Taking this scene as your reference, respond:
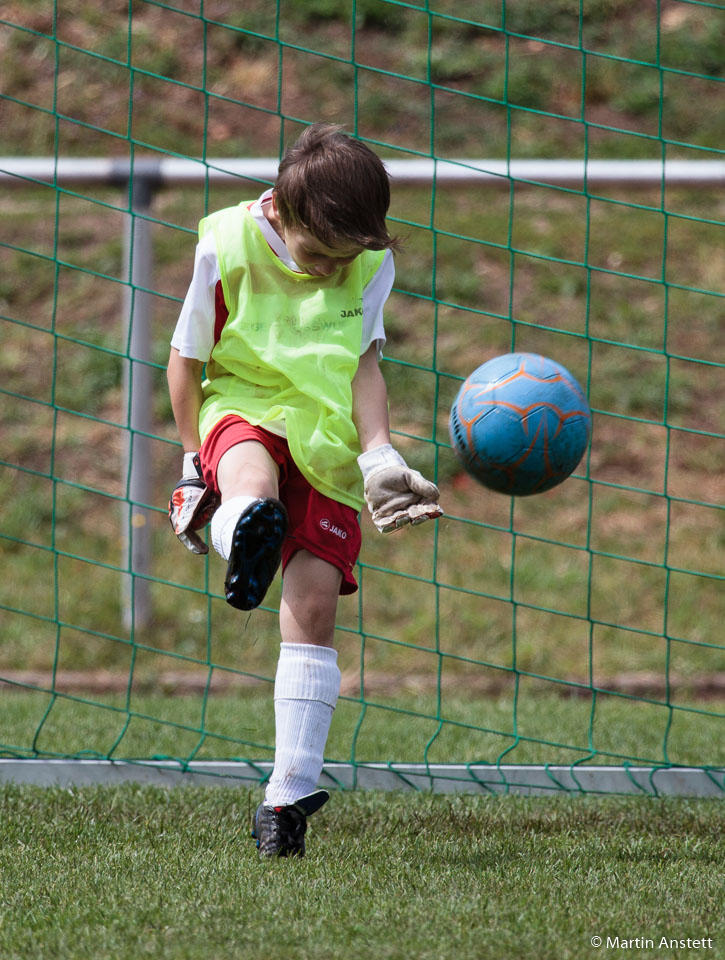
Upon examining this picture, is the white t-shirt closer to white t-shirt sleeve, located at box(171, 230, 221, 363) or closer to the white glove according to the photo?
white t-shirt sleeve, located at box(171, 230, 221, 363)

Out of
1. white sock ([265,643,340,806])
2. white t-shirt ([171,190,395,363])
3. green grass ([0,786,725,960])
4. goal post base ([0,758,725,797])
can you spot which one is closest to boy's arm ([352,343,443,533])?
white t-shirt ([171,190,395,363])

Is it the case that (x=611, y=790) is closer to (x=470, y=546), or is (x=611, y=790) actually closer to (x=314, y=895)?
(x=314, y=895)

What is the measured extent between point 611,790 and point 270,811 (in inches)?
49.7

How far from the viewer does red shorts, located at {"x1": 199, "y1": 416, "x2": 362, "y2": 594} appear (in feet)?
9.33

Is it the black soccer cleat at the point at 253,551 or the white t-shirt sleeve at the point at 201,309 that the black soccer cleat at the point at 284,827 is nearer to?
the black soccer cleat at the point at 253,551

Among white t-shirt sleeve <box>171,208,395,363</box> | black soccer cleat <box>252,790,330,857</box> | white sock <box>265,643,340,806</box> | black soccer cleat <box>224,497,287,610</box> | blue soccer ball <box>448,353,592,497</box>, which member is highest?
white t-shirt sleeve <box>171,208,395,363</box>

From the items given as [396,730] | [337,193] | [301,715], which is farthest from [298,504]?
[396,730]

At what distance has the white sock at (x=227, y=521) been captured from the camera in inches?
101

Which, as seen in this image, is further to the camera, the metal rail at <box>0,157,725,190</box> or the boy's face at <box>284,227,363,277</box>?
the metal rail at <box>0,157,725,190</box>

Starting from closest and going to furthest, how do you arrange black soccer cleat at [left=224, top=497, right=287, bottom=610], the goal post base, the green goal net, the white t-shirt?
1. black soccer cleat at [left=224, top=497, right=287, bottom=610]
2. the white t-shirt
3. the goal post base
4. the green goal net

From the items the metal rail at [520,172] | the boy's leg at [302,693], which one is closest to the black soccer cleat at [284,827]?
the boy's leg at [302,693]

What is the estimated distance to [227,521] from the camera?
2609 millimetres

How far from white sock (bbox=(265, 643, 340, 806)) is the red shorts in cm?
22

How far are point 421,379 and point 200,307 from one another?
5.32 metres
